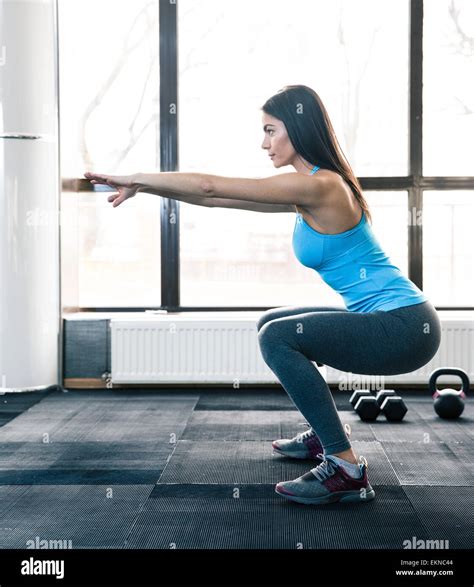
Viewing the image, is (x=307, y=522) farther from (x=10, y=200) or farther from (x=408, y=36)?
(x=408, y=36)

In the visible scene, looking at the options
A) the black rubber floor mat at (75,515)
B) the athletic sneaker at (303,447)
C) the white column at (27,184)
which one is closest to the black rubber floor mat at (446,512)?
the athletic sneaker at (303,447)

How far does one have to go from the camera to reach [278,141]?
2379 millimetres

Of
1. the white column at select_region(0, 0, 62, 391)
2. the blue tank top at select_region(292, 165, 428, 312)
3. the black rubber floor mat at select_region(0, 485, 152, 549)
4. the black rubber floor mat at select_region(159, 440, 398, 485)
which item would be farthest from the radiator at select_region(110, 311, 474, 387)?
the blue tank top at select_region(292, 165, 428, 312)

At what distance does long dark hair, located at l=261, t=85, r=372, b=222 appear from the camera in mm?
2330

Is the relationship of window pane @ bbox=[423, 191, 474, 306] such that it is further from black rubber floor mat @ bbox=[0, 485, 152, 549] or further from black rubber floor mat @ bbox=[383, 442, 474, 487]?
black rubber floor mat @ bbox=[0, 485, 152, 549]

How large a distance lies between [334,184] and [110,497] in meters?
1.13

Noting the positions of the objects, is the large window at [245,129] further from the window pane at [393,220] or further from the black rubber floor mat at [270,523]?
the black rubber floor mat at [270,523]

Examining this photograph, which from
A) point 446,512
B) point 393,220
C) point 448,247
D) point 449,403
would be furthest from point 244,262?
point 446,512

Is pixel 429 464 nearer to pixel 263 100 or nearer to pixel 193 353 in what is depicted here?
pixel 193 353

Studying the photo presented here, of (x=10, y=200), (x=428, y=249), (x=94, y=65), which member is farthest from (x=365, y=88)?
(x=10, y=200)

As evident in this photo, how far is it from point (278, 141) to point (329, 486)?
101 centimetres

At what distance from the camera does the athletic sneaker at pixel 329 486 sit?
230 cm

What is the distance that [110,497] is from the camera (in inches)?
94.0

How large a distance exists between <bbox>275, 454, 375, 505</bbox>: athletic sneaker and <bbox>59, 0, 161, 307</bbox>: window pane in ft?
7.77
